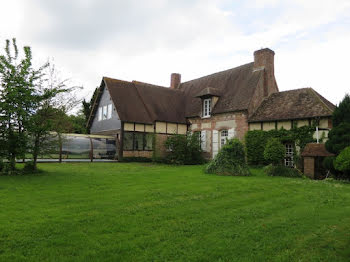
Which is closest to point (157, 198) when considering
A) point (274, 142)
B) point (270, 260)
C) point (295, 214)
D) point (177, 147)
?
point (295, 214)

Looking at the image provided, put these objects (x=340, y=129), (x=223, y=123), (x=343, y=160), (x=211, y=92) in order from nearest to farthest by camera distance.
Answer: (x=343, y=160), (x=340, y=129), (x=223, y=123), (x=211, y=92)

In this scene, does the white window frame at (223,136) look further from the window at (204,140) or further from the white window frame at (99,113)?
the white window frame at (99,113)

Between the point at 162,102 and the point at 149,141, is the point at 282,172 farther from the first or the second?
the point at 162,102

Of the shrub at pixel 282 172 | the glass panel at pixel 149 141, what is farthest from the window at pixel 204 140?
the shrub at pixel 282 172

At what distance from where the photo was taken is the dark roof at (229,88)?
761 inches

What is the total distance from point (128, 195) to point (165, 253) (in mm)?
3552

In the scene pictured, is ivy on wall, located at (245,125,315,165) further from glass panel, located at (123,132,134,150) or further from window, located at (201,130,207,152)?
glass panel, located at (123,132,134,150)

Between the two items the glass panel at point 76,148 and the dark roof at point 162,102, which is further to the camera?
the dark roof at point 162,102

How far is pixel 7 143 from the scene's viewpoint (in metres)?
10.4

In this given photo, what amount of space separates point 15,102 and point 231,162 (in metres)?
9.20

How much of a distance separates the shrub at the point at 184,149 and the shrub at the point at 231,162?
5912mm

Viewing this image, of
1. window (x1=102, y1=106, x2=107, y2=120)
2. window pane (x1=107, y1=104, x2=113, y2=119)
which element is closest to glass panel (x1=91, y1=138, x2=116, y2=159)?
window pane (x1=107, y1=104, x2=113, y2=119)

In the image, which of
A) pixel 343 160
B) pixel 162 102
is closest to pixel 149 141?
pixel 162 102

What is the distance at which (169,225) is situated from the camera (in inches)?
182
